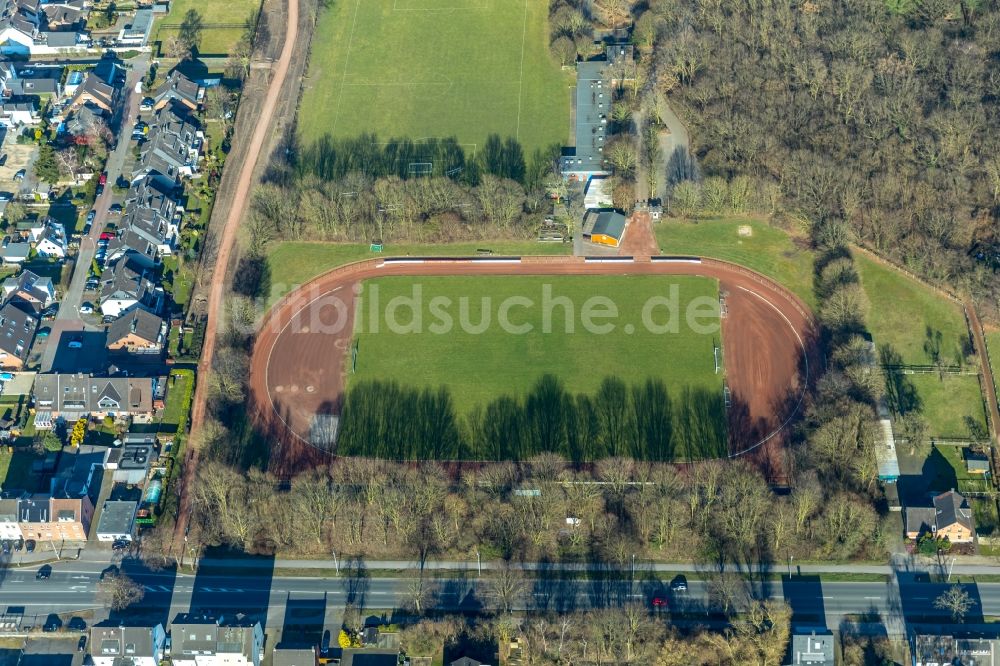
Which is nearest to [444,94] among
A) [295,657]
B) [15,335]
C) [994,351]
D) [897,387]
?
[15,335]

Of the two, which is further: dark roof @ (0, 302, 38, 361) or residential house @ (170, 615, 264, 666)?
dark roof @ (0, 302, 38, 361)

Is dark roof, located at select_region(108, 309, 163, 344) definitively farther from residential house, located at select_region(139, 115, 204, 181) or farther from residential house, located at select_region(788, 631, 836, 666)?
residential house, located at select_region(788, 631, 836, 666)

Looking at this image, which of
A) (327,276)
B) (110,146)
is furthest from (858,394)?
(110,146)

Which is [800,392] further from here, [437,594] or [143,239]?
[143,239]

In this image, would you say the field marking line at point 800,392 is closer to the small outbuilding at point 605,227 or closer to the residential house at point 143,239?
the small outbuilding at point 605,227

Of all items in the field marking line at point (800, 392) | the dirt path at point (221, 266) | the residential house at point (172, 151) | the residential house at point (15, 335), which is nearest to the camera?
the field marking line at point (800, 392)

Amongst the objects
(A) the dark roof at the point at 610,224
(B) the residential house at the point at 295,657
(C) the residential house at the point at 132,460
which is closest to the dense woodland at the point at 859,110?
(A) the dark roof at the point at 610,224

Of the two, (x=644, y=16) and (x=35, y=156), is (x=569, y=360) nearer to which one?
(x=644, y=16)

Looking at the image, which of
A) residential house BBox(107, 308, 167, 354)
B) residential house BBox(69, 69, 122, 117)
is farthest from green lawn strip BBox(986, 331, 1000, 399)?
residential house BBox(69, 69, 122, 117)
